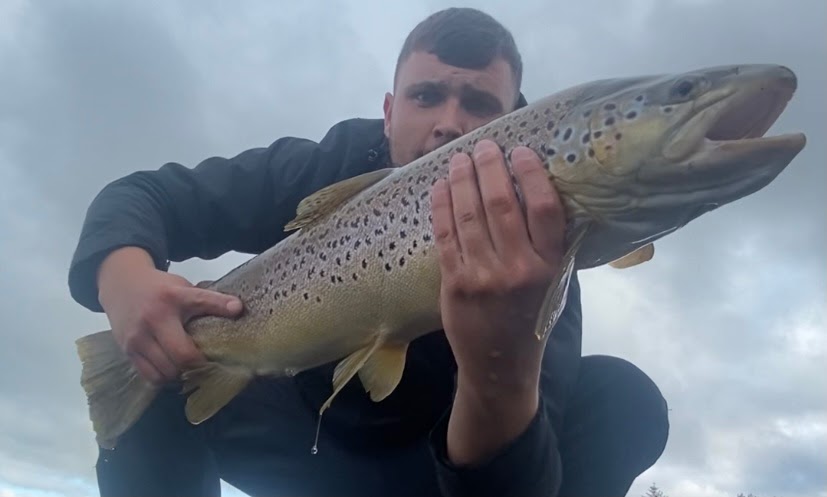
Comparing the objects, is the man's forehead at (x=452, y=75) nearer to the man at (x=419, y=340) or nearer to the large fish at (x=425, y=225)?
the man at (x=419, y=340)

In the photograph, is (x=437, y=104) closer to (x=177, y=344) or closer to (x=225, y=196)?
(x=225, y=196)

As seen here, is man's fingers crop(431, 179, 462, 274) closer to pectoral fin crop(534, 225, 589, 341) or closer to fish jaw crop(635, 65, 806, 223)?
pectoral fin crop(534, 225, 589, 341)

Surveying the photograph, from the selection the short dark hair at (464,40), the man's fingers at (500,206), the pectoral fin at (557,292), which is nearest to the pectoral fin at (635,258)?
the pectoral fin at (557,292)

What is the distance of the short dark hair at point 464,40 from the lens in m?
3.69

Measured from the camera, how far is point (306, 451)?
308 cm

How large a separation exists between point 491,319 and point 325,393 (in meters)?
1.17

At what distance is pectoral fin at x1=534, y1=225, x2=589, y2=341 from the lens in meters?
2.02

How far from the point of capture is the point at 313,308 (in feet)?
8.55

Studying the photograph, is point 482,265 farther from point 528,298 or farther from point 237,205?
point 237,205

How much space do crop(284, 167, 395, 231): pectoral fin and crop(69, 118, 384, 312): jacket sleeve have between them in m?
0.66

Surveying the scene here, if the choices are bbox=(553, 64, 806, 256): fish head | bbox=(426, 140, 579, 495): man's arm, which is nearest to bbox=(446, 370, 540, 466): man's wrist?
bbox=(426, 140, 579, 495): man's arm

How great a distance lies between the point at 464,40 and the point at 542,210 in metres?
1.94

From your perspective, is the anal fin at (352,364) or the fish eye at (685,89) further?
the anal fin at (352,364)

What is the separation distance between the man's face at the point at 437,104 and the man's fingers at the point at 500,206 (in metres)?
1.36
